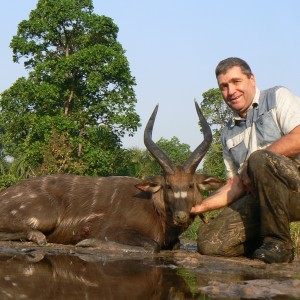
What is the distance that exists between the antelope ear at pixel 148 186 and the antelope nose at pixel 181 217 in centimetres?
68

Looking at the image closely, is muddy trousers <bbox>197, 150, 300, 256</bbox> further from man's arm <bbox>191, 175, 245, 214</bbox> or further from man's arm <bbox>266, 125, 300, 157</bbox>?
man's arm <bbox>191, 175, 245, 214</bbox>

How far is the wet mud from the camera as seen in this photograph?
4.15 m

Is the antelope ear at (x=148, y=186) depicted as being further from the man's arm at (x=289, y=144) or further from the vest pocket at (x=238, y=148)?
the man's arm at (x=289, y=144)

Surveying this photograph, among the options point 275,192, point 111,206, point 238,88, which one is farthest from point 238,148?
point 111,206

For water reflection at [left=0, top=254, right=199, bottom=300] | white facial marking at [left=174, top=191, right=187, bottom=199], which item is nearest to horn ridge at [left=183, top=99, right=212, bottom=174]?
white facial marking at [left=174, top=191, right=187, bottom=199]

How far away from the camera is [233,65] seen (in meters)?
7.26

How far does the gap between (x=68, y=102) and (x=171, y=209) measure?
2627 centimetres

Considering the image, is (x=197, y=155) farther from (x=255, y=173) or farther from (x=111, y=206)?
(x=255, y=173)

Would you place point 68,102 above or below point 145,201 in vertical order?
above

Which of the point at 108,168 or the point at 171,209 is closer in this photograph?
the point at 171,209

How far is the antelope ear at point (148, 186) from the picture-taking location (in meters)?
8.00

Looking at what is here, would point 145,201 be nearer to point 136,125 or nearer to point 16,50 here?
point 136,125

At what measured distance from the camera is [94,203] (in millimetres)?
8453

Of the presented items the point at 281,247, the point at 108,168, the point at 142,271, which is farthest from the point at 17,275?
the point at 108,168
